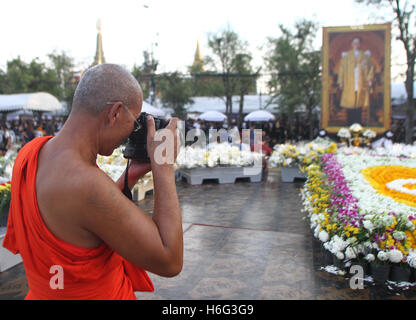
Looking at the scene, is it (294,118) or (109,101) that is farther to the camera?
(294,118)

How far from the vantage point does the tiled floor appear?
130 inches

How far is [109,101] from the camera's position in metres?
1.32

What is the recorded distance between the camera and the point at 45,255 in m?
1.32

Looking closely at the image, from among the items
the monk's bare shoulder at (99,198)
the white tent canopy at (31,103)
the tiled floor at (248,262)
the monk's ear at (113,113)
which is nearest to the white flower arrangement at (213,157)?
the tiled floor at (248,262)

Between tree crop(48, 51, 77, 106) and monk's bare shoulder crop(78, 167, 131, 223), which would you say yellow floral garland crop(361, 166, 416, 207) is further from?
tree crop(48, 51, 77, 106)

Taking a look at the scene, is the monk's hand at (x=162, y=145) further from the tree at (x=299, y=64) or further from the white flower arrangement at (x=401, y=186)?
the tree at (x=299, y=64)

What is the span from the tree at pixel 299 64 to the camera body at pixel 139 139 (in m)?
20.8

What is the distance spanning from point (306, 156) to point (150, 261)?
28.7 ft

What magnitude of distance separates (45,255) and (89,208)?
31 cm

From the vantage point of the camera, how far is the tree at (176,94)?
86.1 ft

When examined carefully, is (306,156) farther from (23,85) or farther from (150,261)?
(23,85)

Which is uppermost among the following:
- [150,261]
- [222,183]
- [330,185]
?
[150,261]

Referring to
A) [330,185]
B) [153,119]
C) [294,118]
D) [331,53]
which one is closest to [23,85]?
[294,118]

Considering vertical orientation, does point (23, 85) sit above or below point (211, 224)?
above
